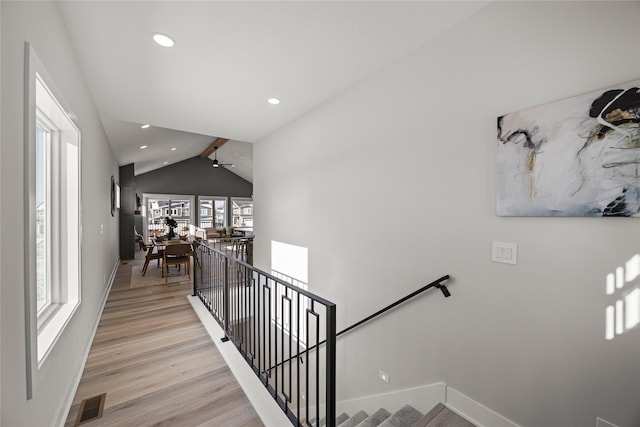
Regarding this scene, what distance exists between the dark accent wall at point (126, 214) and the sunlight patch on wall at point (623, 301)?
9457 millimetres

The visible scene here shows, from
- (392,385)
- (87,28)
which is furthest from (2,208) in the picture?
(392,385)

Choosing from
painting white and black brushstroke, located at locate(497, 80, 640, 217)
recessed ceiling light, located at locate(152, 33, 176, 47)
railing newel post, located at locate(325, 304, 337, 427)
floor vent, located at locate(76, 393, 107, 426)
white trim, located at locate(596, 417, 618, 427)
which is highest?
recessed ceiling light, located at locate(152, 33, 176, 47)

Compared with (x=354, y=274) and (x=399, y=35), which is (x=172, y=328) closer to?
(x=354, y=274)

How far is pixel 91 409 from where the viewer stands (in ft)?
6.40

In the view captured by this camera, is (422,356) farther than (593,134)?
Yes

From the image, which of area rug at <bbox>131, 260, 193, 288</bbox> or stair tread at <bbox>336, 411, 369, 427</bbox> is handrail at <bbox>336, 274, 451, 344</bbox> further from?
area rug at <bbox>131, 260, 193, 288</bbox>

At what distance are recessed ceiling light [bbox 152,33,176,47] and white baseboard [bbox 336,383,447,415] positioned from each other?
10.4 ft

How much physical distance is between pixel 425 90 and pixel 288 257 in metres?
2.71

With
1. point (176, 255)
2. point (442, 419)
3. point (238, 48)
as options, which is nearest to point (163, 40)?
point (238, 48)

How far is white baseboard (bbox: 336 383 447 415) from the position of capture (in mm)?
1972

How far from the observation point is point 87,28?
1922 millimetres

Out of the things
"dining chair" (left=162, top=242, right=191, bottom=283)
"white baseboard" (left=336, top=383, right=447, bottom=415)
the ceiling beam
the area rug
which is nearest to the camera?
"white baseboard" (left=336, top=383, right=447, bottom=415)

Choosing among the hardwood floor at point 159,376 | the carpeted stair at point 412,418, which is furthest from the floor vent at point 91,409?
the carpeted stair at point 412,418

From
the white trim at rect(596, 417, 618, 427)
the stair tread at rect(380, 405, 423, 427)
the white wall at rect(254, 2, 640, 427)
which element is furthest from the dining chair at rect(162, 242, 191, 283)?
the white trim at rect(596, 417, 618, 427)
